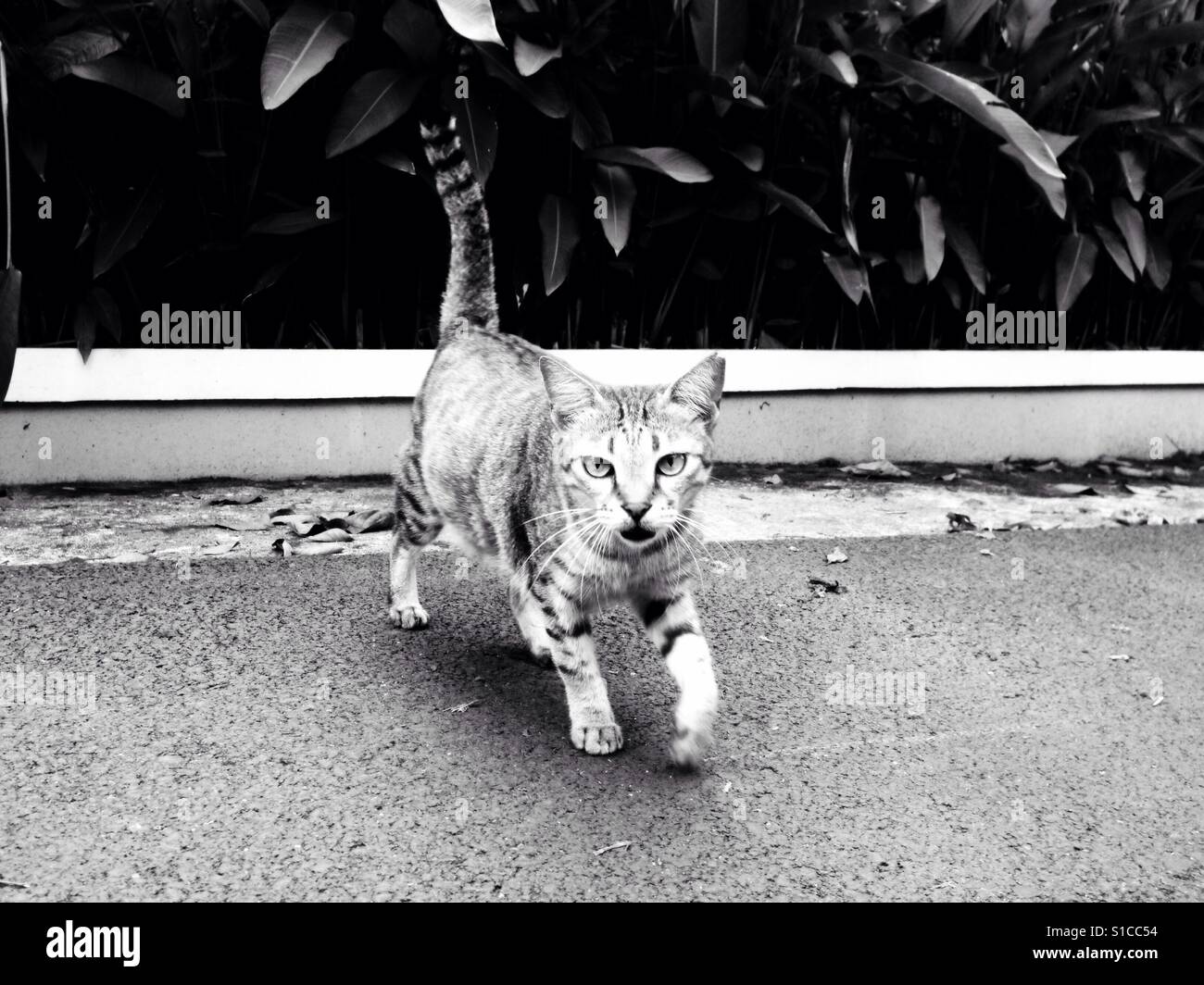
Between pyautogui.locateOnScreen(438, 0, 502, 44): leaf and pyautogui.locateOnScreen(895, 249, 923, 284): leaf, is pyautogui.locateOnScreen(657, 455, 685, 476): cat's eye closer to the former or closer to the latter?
pyautogui.locateOnScreen(438, 0, 502, 44): leaf

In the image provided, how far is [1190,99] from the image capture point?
219 inches

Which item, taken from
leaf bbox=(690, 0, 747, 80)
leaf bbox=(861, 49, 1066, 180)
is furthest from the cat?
leaf bbox=(861, 49, 1066, 180)

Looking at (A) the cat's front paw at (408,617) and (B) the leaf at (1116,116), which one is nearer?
(A) the cat's front paw at (408,617)

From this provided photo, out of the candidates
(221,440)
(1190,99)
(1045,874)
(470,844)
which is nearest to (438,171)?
(221,440)

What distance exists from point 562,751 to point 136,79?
3.10 m

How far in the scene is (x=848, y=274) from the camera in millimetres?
4832

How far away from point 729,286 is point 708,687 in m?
3.36

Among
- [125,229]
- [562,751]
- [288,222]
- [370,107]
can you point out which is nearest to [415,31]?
[370,107]

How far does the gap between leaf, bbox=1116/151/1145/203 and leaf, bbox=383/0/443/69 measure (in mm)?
3475

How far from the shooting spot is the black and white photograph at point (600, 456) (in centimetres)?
194

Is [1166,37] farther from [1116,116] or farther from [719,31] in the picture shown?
[719,31]

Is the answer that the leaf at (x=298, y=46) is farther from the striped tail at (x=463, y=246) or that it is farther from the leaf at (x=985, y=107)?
the leaf at (x=985, y=107)

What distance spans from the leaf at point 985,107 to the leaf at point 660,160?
954mm

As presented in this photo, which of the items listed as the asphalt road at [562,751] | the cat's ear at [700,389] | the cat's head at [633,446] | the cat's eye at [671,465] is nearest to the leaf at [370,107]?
the asphalt road at [562,751]
